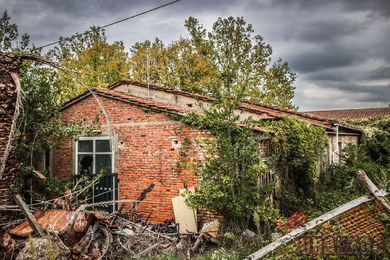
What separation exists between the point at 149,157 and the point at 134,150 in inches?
23.9

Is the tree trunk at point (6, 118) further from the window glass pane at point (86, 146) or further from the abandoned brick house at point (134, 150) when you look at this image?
the window glass pane at point (86, 146)

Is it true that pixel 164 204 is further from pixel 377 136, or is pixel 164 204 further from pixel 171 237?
pixel 377 136

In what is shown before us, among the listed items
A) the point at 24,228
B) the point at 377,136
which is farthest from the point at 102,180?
the point at 377,136

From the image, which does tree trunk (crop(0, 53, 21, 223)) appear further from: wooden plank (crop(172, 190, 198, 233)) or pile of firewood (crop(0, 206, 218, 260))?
wooden plank (crop(172, 190, 198, 233))

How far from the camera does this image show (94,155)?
27.8 ft

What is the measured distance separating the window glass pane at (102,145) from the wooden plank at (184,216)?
3036 mm

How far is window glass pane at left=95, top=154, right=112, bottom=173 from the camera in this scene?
820cm

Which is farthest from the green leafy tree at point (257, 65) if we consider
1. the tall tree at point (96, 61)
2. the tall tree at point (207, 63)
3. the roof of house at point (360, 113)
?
the roof of house at point (360, 113)

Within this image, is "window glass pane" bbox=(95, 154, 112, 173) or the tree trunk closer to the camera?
the tree trunk

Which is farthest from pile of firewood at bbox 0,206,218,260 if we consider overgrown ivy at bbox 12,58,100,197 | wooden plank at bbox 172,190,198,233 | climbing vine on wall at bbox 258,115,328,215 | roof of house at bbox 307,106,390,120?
roof of house at bbox 307,106,390,120

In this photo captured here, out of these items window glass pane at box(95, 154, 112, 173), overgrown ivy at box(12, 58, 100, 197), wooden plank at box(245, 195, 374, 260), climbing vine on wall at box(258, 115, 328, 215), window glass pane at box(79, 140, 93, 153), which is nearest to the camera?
wooden plank at box(245, 195, 374, 260)

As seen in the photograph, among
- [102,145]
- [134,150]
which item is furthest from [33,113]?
[134,150]

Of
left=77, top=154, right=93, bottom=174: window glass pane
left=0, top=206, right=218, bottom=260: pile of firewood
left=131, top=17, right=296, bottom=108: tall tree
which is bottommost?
left=0, top=206, right=218, bottom=260: pile of firewood

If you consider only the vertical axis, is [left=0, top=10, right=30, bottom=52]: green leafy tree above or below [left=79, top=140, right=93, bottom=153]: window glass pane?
above
